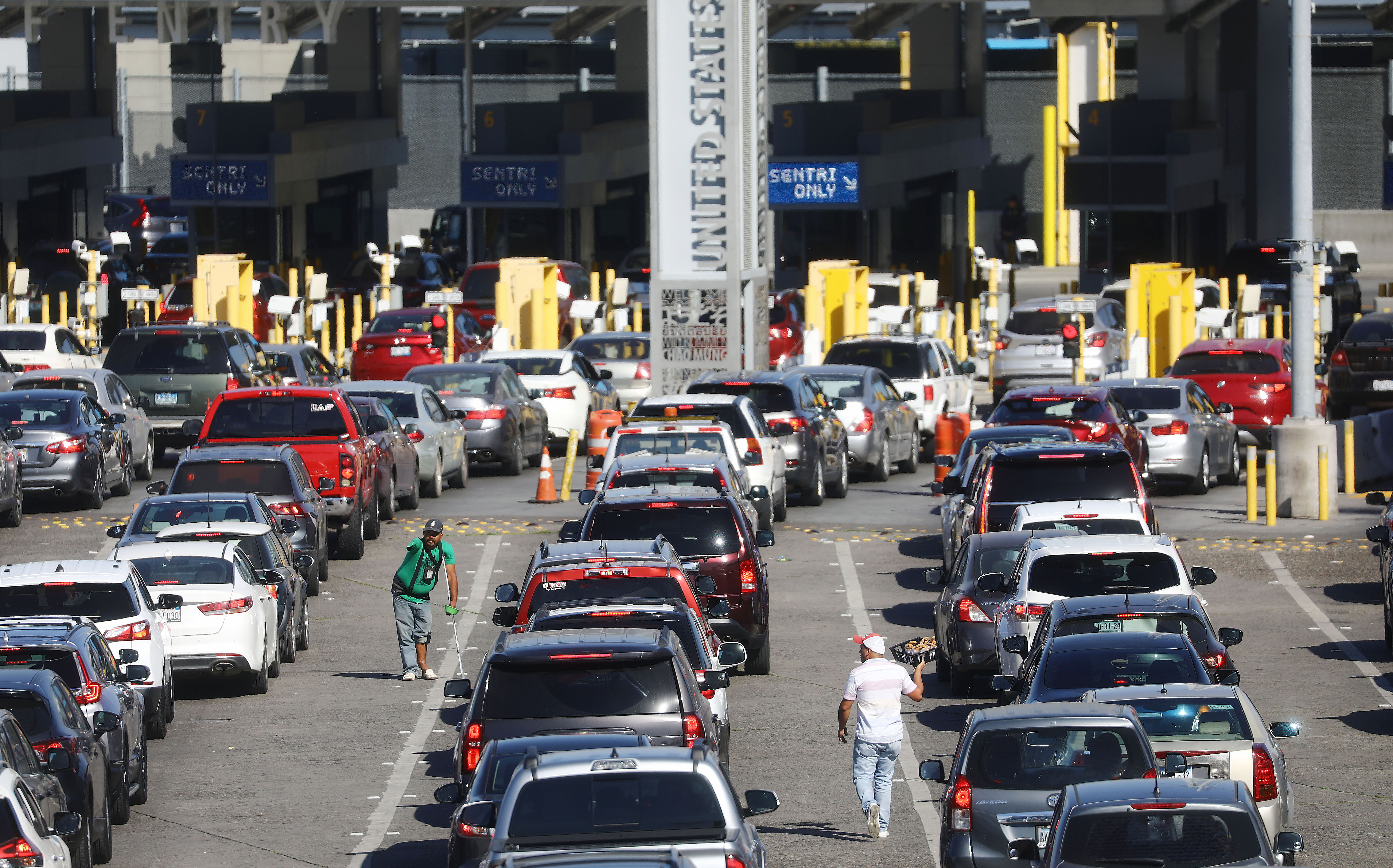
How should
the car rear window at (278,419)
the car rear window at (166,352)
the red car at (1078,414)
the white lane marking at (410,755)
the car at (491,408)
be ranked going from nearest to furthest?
the white lane marking at (410,755) → the car rear window at (278,419) → the red car at (1078,414) → the car at (491,408) → the car rear window at (166,352)

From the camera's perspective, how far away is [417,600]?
1891 centimetres

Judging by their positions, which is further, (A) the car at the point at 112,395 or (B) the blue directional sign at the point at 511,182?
(B) the blue directional sign at the point at 511,182

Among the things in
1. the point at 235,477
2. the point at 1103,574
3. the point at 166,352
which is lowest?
the point at 1103,574

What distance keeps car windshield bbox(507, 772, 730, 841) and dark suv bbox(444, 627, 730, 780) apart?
2.03m

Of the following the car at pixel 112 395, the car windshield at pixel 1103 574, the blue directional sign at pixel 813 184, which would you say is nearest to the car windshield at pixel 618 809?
the car windshield at pixel 1103 574

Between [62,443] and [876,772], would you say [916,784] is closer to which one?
[876,772]

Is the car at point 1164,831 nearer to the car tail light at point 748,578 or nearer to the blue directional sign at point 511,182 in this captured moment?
the car tail light at point 748,578

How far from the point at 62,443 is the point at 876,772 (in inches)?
635

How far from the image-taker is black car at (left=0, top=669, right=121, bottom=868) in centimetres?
1248

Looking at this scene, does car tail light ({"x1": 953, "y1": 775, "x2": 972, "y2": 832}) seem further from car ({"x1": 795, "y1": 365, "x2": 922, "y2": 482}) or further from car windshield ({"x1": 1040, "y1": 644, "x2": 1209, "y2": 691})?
car ({"x1": 795, "y1": 365, "x2": 922, "y2": 482})

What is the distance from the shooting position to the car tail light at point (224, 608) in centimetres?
1812

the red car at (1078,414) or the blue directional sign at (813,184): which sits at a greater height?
the blue directional sign at (813,184)

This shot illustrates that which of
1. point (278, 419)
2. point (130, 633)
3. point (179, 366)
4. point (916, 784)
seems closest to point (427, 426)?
point (278, 419)

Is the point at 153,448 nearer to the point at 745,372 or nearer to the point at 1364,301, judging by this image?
the point at 745,372
